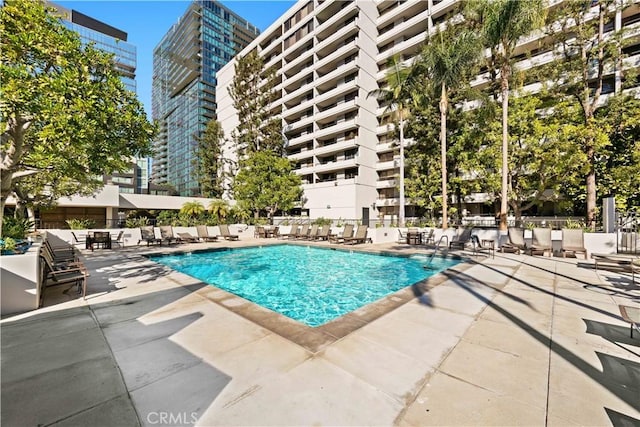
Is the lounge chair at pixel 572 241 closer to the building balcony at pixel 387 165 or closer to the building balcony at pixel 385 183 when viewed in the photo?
the building balcony at pixel 387 165

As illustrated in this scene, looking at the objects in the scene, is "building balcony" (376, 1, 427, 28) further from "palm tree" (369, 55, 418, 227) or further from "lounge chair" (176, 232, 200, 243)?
"lounge chair" (176, 232, 200, 243)

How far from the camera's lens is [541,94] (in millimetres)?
18453

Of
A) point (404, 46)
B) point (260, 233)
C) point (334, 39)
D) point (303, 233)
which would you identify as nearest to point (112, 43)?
point (334, 39)

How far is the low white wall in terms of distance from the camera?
443 cm

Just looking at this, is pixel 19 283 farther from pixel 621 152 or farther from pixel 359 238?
pixel 621 152

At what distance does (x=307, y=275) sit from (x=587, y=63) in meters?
22.9

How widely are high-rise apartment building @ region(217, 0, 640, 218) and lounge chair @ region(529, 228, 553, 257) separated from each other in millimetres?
16996

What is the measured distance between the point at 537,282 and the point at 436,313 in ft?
13.8

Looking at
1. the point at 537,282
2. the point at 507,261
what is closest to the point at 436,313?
the point at 537,282

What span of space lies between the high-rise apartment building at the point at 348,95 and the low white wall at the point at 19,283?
87.3 feet

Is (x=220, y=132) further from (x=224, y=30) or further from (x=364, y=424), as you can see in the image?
(x=224, y=30)

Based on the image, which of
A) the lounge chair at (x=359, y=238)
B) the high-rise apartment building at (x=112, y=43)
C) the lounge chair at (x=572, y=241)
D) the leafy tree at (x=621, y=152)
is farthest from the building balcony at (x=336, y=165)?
the high-rise apartment building at (x=112, y=43)

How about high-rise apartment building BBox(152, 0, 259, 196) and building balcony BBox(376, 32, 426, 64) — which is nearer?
building balcony BBox(376, 32, 426, 64)

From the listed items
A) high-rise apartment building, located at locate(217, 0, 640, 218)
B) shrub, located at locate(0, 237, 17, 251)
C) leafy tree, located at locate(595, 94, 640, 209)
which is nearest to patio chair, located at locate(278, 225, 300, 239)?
high-rise apartment building, located at locate(217, 0, 640, 218)
